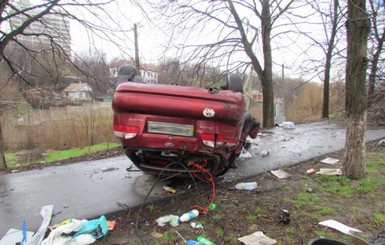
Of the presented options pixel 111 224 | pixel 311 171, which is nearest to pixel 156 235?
pixel 111 224

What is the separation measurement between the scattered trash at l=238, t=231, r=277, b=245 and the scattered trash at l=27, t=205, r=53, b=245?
203 centimetres

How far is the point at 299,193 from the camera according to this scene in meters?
4.16

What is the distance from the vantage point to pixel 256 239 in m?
2.88

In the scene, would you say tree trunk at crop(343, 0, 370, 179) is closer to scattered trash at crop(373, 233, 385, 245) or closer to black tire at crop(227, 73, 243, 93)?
black tire at crop(227, 73, 243, 93)

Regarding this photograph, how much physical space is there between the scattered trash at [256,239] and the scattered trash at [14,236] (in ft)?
7.15

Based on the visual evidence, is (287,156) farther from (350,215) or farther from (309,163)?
(350,215)

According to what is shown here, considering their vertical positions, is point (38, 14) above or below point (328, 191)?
above

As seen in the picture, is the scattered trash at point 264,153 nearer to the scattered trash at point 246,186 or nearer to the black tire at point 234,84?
the scattered trash at point 246,186

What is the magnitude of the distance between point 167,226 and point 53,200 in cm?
190

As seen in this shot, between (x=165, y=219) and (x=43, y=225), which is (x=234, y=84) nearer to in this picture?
(x=165, y=219)

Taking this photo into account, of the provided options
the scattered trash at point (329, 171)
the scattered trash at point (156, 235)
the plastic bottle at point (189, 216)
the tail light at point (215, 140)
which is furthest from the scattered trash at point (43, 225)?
the scattered trash at point (329, 171)

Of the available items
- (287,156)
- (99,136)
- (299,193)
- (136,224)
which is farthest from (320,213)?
(99,136)

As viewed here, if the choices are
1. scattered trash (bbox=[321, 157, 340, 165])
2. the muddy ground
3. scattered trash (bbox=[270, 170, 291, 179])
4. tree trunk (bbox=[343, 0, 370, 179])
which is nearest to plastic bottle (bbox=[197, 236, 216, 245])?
the muddy ground

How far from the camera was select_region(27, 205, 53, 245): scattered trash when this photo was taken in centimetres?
293
